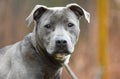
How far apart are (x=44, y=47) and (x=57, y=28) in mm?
326

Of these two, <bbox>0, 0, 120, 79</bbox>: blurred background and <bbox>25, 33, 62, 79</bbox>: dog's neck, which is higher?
<bbox>25, 33, 62, 79</bbox>: dog's neck

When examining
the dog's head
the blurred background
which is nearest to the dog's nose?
the dog's head

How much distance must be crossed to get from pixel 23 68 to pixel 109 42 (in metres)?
6.34

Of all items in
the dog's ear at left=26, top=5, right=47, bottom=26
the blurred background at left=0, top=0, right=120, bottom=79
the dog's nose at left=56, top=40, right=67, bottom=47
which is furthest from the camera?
the blurred background at left=0, top=0, right=120, bottom=79

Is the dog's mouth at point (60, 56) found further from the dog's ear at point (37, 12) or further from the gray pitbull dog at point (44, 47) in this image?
the dog's ear at point (37, 12)

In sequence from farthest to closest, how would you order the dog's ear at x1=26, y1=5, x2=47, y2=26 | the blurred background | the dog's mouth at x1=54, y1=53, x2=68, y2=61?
1. the blurred background
2. the dog's ear at x1=26, y1=5, x2=47, y2=26
3. the dog's mouth at x1=54, y1=53, x2=68, y2=61

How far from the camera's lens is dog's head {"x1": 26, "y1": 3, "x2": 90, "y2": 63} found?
10500mm

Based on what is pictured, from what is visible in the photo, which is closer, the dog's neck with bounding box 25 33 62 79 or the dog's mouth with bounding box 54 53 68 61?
the dog's mouth with bounding box 54 53 68 61

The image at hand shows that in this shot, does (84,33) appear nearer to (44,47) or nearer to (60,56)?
(44,47)

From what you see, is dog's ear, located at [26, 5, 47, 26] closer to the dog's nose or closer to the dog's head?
the dog's head

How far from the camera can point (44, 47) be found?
10828 mm

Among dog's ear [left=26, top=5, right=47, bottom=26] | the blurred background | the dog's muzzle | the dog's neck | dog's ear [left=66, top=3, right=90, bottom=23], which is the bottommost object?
the blurred background

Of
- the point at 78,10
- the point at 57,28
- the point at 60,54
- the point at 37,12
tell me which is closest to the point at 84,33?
the point at 78,10

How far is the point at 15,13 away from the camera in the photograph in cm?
1669
